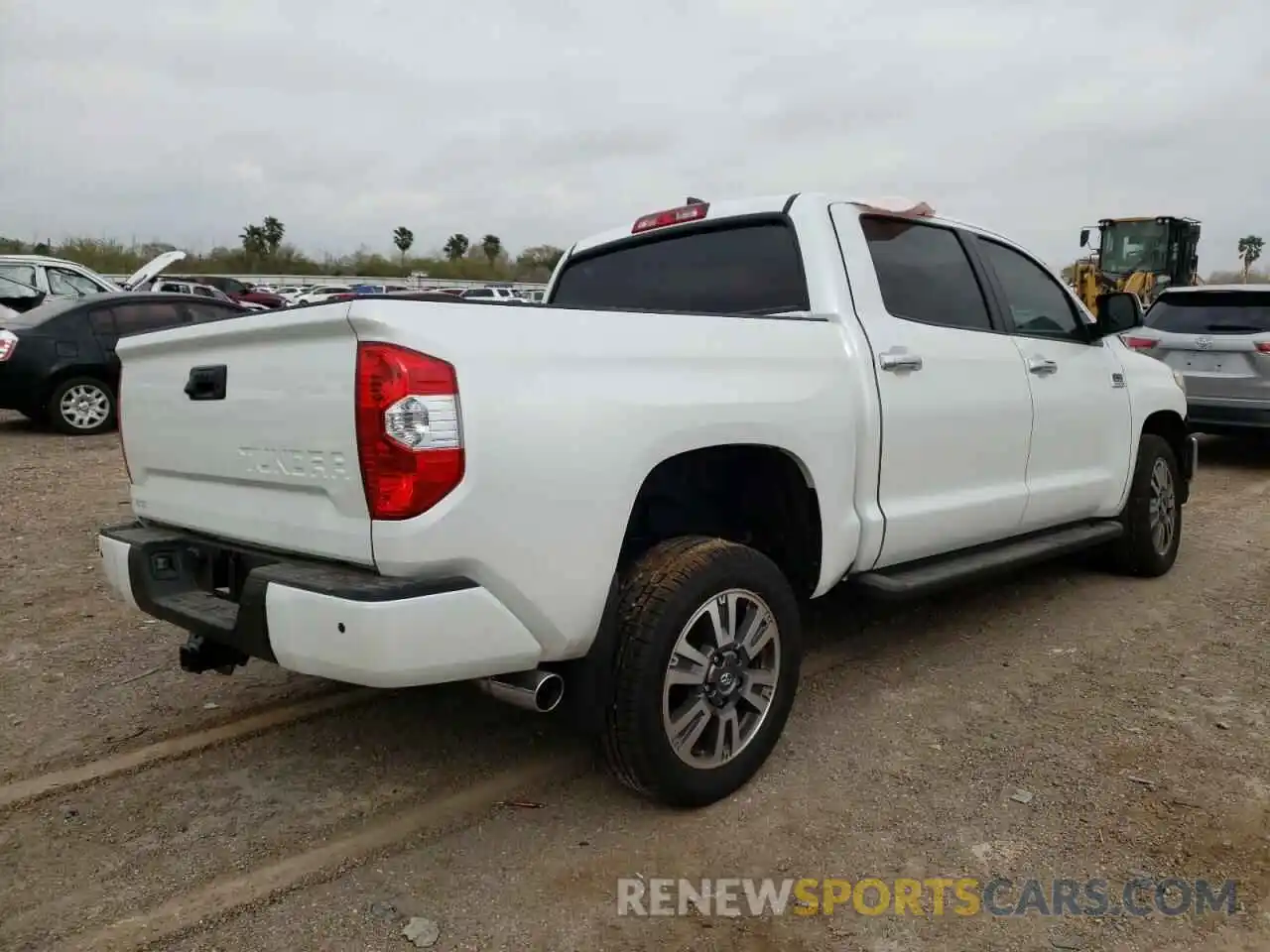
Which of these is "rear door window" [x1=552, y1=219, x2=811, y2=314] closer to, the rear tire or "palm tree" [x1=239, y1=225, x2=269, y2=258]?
the rear tire

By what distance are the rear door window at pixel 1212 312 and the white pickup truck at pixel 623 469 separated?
19.0 feet

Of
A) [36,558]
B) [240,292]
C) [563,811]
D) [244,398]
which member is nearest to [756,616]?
[563,811]

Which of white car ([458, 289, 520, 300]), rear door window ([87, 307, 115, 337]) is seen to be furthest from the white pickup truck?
rear door window ([87, 307, 115, 337])

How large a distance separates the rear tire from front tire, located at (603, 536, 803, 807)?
2.94m

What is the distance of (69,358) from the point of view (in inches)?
384

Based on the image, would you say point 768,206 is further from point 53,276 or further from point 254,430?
point 53,276

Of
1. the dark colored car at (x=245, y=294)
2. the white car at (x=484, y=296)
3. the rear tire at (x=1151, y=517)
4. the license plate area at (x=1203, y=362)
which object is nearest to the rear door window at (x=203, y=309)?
the white car at (x=484, y=296)

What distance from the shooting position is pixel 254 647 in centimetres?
246

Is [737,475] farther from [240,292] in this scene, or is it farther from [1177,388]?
[240,292]

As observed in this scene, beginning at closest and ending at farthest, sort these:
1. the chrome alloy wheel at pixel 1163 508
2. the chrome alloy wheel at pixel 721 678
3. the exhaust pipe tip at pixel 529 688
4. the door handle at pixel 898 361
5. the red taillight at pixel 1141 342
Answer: the exhaust pipe tip at pixel 529 688
the chrome alloy wheel at pixel 721 678
the door handle at pixel 898 361
the chrome alloy wheel at pixel 1163 508
the red taillight at pixel 1141 342

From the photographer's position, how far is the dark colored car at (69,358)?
9547mm

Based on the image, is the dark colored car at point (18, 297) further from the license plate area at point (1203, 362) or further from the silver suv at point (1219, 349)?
the license plate area at point (1203, 362)

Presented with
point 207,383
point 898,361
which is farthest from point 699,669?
point 207,383

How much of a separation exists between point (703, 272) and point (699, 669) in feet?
5.69
